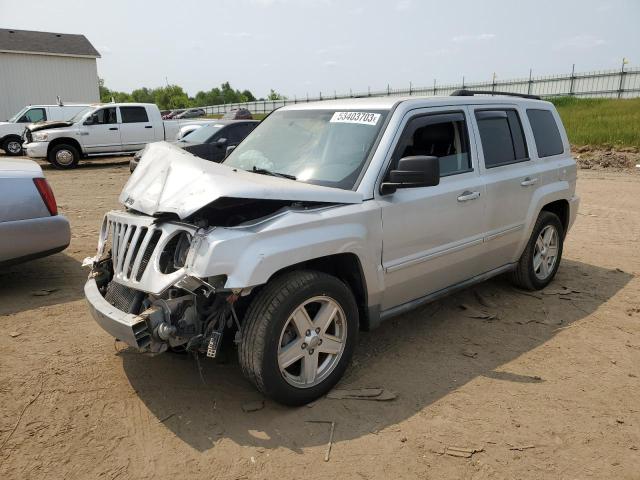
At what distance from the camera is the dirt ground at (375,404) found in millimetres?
2789

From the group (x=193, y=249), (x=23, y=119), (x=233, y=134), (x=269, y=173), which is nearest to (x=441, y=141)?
(x=269, y=173)

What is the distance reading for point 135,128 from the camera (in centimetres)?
1723

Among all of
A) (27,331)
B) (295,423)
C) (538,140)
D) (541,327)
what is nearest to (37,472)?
(295,423)

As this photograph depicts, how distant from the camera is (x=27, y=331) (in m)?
4.33

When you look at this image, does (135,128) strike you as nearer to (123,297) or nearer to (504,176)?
(504,176)

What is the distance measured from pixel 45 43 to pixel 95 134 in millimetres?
20802

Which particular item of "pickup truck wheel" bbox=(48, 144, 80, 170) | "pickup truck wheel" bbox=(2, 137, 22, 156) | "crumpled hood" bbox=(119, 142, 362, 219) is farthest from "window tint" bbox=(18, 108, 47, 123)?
"crumpled hood" bbox=(119, 142, 362, 219)

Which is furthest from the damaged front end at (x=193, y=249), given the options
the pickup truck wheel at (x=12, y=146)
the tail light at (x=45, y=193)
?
the pickup truck wheel at (x=12, y=146)

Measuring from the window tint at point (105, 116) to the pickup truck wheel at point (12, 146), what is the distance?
16.0 ft

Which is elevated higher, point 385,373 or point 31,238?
point 31,238

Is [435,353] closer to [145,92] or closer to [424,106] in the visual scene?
[424,106]

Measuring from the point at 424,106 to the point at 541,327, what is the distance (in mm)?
2137

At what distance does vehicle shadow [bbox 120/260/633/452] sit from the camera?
3.08m

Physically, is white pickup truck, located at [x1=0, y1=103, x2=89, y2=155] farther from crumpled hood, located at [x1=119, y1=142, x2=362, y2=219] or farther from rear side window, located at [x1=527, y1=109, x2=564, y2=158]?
rear side window, located at [x1=527, y1=109, x2=564, y2=158]
